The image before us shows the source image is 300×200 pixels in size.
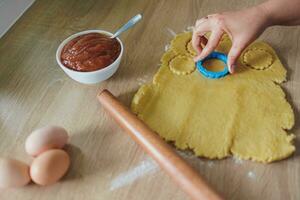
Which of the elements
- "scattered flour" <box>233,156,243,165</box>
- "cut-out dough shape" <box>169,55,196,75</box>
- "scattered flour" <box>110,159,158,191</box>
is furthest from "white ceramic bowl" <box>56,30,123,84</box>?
"scattered flour" <box>233,156,243,165</box>

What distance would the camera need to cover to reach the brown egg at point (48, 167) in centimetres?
64

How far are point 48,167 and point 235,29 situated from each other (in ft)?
1.72

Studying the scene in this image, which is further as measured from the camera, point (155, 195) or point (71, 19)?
point (71, 19)

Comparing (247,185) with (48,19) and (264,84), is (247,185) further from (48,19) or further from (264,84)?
(48,19)

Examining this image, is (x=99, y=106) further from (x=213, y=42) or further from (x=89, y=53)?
(x=213, y=42)

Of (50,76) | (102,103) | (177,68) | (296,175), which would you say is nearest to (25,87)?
(50,76)

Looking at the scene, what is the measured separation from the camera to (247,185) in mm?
651

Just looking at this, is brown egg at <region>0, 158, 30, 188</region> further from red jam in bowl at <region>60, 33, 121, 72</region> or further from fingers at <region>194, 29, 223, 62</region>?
fingers at <region>194, 29, 223, 62</region>

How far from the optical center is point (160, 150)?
2.15 ft

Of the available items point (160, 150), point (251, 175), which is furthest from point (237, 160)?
point (160, 150)

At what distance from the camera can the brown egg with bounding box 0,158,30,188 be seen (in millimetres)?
633

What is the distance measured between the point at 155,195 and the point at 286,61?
1.60ft

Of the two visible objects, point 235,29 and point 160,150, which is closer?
point 160,150

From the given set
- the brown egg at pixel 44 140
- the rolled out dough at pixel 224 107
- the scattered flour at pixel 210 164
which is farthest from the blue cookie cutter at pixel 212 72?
the brown egg at pixel 44 140
